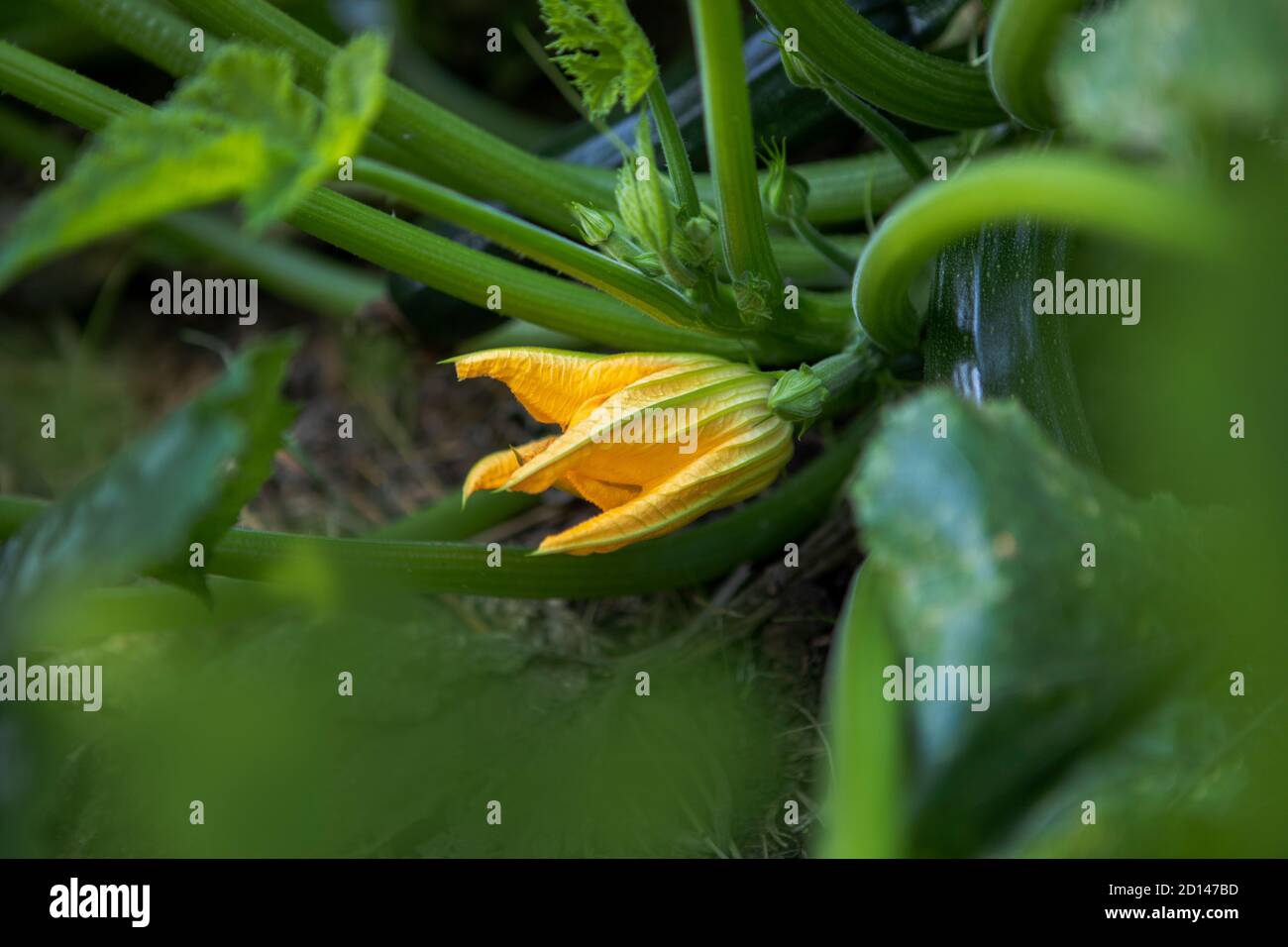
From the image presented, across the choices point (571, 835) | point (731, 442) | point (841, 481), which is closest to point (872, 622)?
point (731, 442)

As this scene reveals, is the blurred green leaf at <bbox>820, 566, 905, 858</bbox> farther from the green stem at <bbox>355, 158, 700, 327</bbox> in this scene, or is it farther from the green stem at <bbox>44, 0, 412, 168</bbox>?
the green stem at <bbox>44, 0, 412, 168</bbox>

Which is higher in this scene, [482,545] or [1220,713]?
[482,545]

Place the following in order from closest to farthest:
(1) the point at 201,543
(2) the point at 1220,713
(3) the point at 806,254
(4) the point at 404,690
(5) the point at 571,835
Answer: (2) the point at 1220,713, (1) the point at 201,543, (5) the point at 571,835, (4) the point at 404,690, (3) the point at 806,254

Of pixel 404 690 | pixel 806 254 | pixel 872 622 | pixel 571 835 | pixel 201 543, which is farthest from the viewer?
pixel 806 254

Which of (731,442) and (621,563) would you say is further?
(621,563)

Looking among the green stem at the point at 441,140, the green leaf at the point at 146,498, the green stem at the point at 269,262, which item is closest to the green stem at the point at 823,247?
the green stem at the point at 441,140

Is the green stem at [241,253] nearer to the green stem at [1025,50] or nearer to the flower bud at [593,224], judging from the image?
the flower bud at [593,224]
